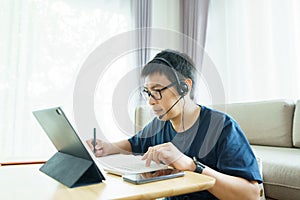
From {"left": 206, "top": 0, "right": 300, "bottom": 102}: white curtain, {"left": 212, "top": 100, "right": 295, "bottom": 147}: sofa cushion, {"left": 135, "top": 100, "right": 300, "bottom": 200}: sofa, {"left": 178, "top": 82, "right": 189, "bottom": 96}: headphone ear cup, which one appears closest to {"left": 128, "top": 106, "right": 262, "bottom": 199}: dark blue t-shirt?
{"left": 178, "top": 82, "right": 189, "bottom": 96}: headphone ear cup

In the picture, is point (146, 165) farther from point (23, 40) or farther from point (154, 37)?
point (23, 40)

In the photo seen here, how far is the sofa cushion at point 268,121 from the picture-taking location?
2074 mm

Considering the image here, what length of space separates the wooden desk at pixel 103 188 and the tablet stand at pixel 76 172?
0.02 m

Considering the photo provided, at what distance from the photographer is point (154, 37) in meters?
0.98

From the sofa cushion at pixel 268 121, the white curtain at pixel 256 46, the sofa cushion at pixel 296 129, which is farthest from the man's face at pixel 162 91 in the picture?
the white curtain at pixel 256 46

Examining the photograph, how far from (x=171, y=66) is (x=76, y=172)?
46 cm

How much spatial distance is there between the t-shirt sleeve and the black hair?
222mm

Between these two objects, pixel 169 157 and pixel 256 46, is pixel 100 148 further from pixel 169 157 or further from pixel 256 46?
pixel 256 46

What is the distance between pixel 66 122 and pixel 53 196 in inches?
6.3

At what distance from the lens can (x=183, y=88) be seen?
3.07ft

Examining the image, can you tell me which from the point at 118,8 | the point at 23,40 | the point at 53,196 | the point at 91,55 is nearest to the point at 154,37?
the point at 91,55

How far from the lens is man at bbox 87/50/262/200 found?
75 centimetres

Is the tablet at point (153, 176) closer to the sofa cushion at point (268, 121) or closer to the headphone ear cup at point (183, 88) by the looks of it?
the headphone ear cup at point (183, 88)

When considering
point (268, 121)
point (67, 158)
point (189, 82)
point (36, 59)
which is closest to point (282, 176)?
point (268, 121)
